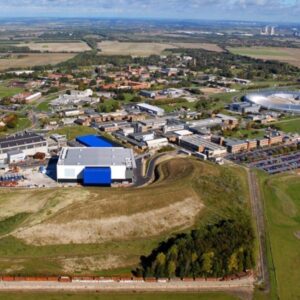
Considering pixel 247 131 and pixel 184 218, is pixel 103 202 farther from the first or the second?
pixel 247 131

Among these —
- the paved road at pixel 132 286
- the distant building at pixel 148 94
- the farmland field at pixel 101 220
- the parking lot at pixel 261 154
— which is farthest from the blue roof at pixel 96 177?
the distant building at pixel 148 94

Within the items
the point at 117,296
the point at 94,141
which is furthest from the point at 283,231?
the point at 94,141

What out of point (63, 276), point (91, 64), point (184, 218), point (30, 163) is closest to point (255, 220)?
point (184, 218)

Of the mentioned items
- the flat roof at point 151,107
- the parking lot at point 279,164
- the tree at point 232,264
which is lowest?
the parking lot at point 279,164

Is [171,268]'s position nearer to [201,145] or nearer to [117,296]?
[117,296]

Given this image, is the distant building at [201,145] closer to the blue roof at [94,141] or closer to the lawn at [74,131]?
the blue roof at [94,141]

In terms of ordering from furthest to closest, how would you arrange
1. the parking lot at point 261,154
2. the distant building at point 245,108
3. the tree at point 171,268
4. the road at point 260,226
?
the distant building at point 245,108, the parking lot at point 261,154, the road at point 260,226, the tree at point 171,268
